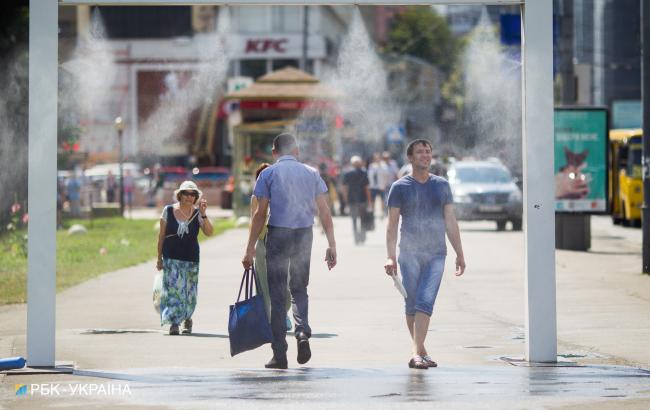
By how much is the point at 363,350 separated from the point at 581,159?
1425cm

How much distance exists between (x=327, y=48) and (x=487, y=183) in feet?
161

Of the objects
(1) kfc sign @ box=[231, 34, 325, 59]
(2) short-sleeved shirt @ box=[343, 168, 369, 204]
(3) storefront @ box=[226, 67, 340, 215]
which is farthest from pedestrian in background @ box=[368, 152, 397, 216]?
(1) kfc sign @ box=[231, 34, 325, 59]

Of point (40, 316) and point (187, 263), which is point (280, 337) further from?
point (187, 263)

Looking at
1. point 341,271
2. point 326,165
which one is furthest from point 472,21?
point 341,271

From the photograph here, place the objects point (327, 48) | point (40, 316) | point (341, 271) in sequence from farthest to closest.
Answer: point (327, 48)
point (341, 271)
point (40, 316)

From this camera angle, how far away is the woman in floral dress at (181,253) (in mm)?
13183

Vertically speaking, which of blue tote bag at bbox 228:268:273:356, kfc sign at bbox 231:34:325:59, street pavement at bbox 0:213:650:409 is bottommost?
street pavement at bbox 0:213:650:409

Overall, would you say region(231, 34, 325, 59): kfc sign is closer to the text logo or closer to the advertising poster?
the advertising poster

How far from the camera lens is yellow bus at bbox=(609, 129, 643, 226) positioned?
119ft

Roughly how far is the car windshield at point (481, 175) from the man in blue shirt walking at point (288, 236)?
22942 millimetres

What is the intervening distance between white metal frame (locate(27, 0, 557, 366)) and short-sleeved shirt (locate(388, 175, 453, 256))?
602 millimetres

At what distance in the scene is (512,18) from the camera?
29.9 m

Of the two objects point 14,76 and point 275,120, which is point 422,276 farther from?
point 275,120

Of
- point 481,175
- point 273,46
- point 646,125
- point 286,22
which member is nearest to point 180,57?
point 273,46
